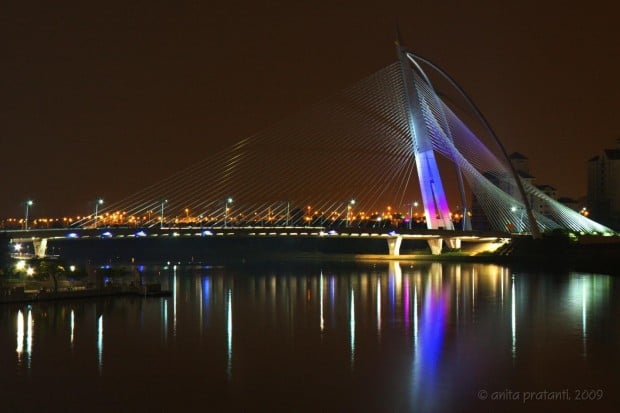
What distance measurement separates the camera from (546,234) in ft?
173

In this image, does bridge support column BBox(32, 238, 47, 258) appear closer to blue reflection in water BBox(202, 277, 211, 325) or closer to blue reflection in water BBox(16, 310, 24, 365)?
blue reflection in water BBox(202, 277, 211, 325)

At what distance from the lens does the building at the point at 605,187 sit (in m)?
76.5

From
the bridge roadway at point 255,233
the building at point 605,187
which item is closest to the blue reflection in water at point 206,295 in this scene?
the bridge roadway at point 255,233

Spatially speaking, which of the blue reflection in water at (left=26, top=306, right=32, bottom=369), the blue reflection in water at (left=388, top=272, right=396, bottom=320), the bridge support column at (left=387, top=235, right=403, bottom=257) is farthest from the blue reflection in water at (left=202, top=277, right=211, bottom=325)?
the bridge support column at (left=387, top=235, right=403, bottom=257)

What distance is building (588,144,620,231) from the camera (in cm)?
7650

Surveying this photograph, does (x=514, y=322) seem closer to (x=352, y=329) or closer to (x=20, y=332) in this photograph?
(x=352, y=329)

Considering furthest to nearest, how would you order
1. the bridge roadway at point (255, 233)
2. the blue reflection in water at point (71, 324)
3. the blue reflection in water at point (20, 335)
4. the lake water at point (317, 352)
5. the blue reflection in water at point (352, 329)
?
the bridge roadway at point (255, 233) < the blue reflection in water at point (71, 324) < the blue reflection in water at point (352, 329) < the blue reflection in water at point (20, 335) < the lake water at point (317, 352)

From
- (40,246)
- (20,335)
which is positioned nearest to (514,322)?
(20,335)

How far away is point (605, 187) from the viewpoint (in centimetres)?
7825

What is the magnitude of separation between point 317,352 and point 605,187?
64.7 m

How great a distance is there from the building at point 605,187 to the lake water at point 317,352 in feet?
158

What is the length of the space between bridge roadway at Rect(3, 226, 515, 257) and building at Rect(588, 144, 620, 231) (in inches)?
991

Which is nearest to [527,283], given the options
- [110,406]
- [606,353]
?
[606,353]

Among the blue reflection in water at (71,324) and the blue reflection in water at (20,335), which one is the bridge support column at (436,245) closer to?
the blue reflection in water at (71,324)
